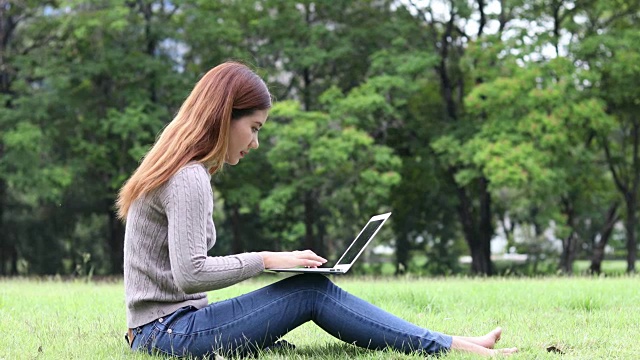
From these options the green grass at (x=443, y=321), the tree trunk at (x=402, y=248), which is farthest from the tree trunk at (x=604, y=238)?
the green grass at (x=443, y=321)

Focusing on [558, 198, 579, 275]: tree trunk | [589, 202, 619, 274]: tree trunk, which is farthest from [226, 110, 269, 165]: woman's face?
[589, 202, 619, 274]: tree trunk

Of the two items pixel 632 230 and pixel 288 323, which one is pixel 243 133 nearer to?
pixel 288 323

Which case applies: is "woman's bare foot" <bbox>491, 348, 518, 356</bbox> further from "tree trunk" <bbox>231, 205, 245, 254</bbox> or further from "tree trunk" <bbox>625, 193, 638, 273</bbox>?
"tree trunk" <bbox>625, 193, 638, 273</bbox>

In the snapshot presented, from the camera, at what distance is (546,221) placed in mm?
24312

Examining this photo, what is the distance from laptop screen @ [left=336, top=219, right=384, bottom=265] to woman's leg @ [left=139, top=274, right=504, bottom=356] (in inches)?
6.4

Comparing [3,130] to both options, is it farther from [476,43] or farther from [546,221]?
[546,221]

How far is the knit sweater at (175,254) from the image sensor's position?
137 inches

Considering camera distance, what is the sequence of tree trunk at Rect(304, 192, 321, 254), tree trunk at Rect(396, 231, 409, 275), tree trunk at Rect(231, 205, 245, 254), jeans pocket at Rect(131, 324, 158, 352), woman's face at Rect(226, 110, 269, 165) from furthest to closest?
tree trunk at Rect(396, 231, 409, 275)
tree trunk at Rect(231, 205, 245, 254)
tree trunk at Rect(304, 192, 321, 254)
jeans pocket at Rect(131, 324, 158, 352)
woman's face at Rect(226, 110, 269, 165)

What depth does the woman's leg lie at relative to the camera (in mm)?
3795

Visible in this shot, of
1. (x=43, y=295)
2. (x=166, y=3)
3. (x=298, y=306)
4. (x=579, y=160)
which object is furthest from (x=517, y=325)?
(x=166, y=3)

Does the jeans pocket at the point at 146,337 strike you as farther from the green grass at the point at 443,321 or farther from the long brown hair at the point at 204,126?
the long brown hair at the point at 204,126

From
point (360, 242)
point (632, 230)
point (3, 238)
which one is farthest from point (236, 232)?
point (360, 242)

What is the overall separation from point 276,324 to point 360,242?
585 millimetres

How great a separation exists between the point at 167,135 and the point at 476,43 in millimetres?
19482
